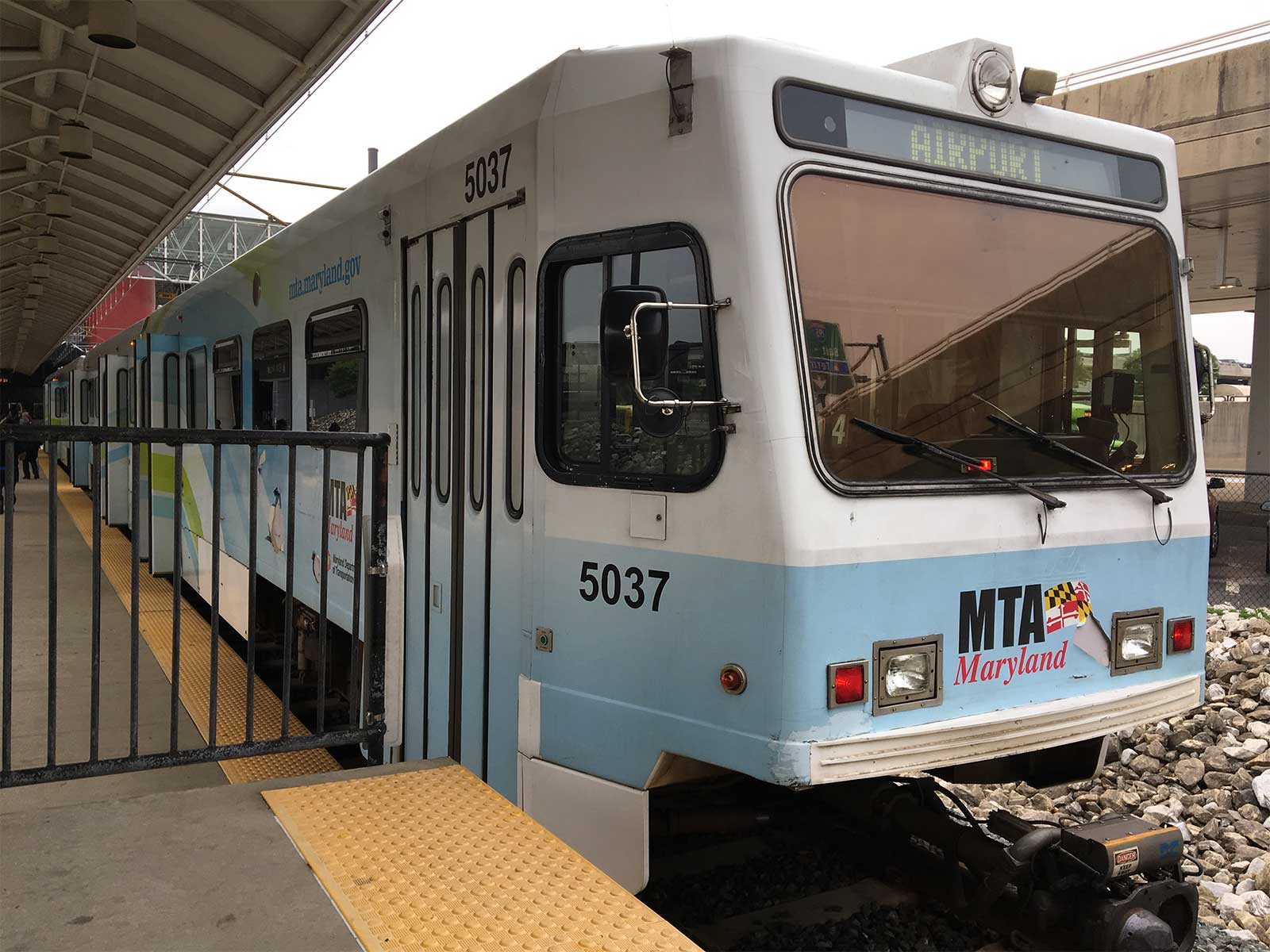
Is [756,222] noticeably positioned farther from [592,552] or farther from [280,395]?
[280,395]

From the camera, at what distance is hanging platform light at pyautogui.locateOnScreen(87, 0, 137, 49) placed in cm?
517

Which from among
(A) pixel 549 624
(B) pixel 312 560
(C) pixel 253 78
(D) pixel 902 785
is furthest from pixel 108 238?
(D) pixel 902 785

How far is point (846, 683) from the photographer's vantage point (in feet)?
10.4

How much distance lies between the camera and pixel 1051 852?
3582 millimetres

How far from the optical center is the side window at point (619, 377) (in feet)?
10.9

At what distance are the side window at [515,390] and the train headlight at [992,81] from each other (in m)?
1.71

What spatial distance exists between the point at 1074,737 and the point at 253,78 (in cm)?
597

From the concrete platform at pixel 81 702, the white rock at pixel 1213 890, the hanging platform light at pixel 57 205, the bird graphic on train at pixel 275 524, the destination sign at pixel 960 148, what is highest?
the hanging platform light at pixel 57 205

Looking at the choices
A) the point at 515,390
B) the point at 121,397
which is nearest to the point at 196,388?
the point at 121,397

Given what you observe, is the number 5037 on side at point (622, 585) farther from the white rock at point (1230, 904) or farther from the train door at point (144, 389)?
the train door at point (144, 389)

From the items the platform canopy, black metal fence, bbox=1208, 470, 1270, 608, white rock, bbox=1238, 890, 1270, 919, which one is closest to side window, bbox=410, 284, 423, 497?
the platform canopy

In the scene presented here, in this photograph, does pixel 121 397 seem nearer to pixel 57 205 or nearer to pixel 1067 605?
pixel 57 205

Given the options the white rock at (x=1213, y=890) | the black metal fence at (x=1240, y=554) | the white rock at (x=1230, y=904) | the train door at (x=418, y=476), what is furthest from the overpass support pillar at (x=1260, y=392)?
the train door at (x=418, y=476)

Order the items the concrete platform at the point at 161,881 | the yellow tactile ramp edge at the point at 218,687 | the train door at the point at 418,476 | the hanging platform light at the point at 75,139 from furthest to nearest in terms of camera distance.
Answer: the hanging platform light at the point at 75,139
the yellow tactile ramp edge at the point at 218,687
the train door at the point at 418,476
the concrete platform at the point at 161,881
